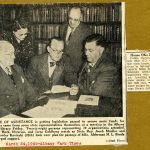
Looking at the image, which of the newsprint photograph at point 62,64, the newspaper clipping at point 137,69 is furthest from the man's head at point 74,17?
the newspaper clipping at point 137,69

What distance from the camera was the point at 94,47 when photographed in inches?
26.4

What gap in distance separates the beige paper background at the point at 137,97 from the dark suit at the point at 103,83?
0.03 meters

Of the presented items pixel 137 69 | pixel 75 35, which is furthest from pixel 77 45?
pixel 137 69

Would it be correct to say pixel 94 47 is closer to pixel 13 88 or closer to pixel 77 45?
pixel 77 45

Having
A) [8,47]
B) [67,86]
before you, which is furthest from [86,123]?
[8,47]

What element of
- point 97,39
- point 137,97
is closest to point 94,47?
point 97,39

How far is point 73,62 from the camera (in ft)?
2.19

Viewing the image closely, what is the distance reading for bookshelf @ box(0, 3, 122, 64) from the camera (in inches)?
26.2

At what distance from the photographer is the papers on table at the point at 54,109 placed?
2.20 ft

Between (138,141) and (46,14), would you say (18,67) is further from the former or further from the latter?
(138,141)

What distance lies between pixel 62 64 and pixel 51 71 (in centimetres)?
2

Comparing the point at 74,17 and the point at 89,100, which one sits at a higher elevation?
the point at 74,17

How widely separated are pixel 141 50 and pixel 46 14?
186 millimetres

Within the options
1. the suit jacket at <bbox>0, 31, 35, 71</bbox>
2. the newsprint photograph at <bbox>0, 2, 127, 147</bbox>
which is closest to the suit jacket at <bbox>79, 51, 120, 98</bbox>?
the newsprint photograph at <bbox>0, 2, 127, 147</bbox>
